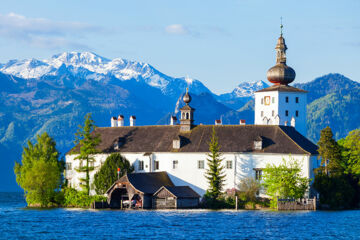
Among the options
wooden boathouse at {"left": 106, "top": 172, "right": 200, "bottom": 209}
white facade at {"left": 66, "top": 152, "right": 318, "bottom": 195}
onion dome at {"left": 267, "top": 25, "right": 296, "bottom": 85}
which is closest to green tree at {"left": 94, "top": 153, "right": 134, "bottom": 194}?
white facade at {"left": 66, "top": 152, "right": 318, "bottom": 195}

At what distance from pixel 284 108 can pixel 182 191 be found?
37650 millimetres

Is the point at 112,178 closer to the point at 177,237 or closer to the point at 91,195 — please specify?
the point at 91,195

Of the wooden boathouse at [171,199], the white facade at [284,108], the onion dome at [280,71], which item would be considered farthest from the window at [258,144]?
the onion dome at [280,71]

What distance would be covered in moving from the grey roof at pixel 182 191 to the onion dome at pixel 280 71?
37.7 meters

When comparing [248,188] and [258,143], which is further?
[258,143]

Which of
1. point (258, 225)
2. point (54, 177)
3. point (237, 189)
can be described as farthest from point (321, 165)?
point (54, 177)

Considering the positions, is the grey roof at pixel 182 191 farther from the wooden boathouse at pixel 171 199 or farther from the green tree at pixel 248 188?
the green tree at pixel 248 188

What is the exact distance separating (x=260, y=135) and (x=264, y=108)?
2914 centimetres

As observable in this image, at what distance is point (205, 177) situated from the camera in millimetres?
112812

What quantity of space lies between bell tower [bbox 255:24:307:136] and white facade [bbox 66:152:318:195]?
2621 centimetres

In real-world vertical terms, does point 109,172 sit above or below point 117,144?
below

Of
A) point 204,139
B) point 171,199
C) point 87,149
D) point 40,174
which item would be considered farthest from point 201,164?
point 40,174

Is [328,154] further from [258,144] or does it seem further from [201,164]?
[201,164]

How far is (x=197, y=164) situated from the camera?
115 m
